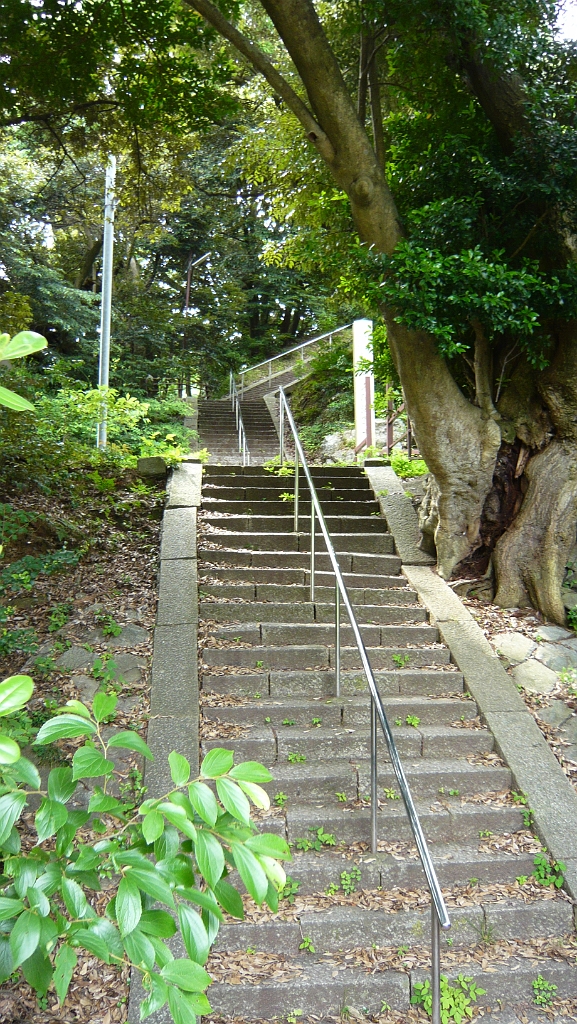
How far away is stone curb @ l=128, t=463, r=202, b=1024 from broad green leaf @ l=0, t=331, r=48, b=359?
284 centimetres

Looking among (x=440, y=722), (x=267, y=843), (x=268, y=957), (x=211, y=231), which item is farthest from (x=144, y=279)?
(x=267, y=843)

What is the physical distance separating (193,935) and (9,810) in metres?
0.32

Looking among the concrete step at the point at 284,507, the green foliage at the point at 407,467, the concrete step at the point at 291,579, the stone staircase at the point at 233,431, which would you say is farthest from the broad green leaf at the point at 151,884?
the stone staircase at the point at 233,431

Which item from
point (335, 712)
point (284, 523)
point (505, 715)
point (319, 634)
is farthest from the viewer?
point (284, 523)

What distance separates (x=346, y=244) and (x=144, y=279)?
12.8 metres

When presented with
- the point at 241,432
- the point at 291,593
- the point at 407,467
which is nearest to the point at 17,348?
the point at 291,593

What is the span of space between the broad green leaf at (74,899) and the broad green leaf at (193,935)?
0.50 ft

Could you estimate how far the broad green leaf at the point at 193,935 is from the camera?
1005 mm

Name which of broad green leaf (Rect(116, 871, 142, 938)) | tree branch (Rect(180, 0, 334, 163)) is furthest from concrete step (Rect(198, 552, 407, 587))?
broad green leaf (Rect(116, 871, 142, 938))

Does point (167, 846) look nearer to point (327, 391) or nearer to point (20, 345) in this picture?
point (20, 345)

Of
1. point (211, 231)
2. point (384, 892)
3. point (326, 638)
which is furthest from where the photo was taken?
point (211, 231)

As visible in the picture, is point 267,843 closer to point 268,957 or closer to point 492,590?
point 268,957

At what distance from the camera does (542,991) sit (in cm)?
312

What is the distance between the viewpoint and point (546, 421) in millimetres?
5785
